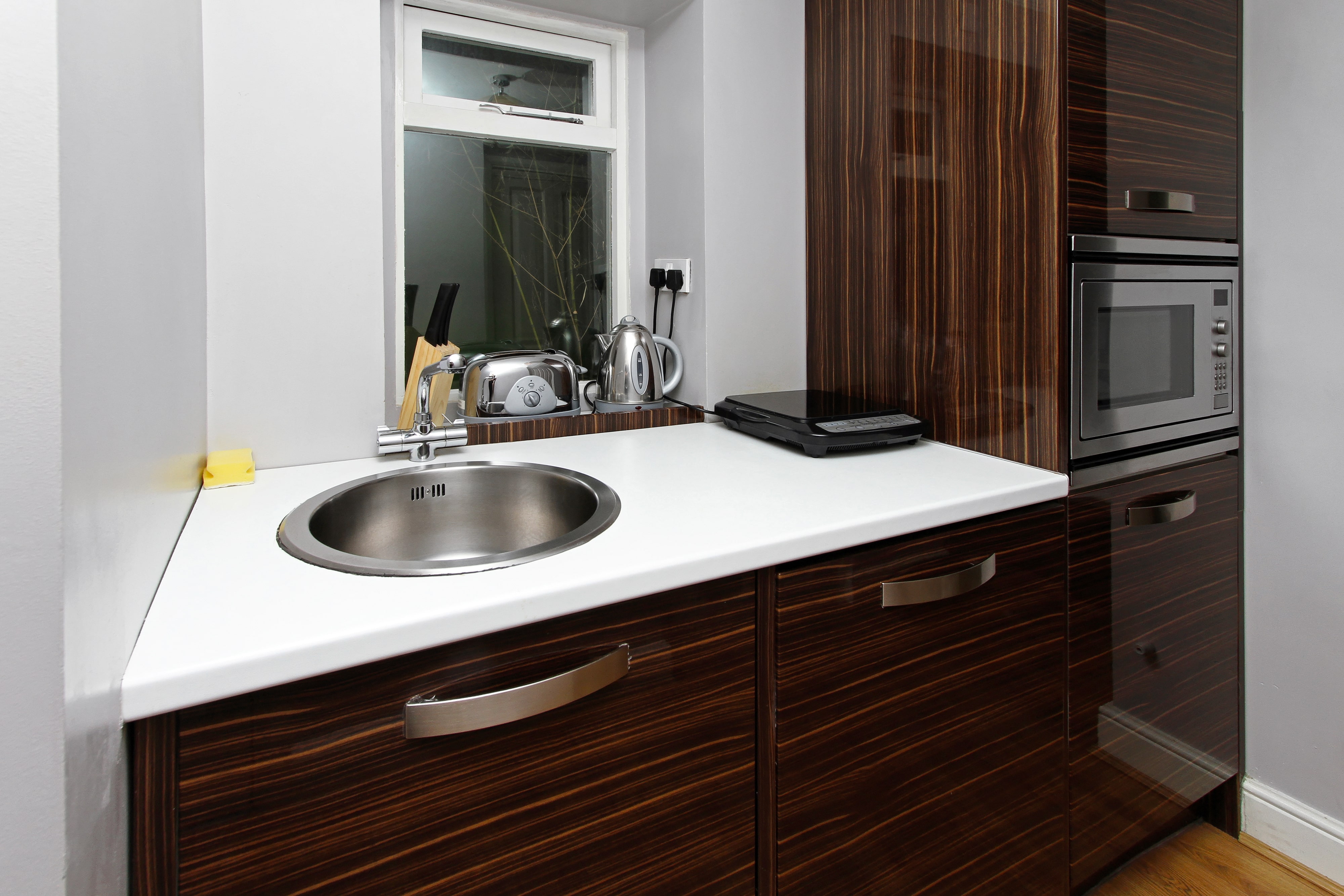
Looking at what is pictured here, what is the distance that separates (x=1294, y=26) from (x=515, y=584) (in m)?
1.86

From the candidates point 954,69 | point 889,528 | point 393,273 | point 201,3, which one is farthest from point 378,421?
point 954,69

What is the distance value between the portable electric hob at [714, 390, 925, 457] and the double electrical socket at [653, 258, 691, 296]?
1.01ft

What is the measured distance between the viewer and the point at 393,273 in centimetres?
158

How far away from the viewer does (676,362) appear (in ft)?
5.91

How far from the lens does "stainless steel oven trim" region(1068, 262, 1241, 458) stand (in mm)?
1221

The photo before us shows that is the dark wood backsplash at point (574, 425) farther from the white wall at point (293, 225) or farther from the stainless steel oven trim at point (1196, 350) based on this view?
the stainless steel oven trim at point (1196, 350)

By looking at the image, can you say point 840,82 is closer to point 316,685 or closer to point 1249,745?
point 316,685

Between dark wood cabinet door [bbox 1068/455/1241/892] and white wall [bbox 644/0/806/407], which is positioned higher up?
white wall [bbox 644/0/806/407]

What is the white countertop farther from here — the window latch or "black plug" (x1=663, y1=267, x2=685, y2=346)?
the window latch

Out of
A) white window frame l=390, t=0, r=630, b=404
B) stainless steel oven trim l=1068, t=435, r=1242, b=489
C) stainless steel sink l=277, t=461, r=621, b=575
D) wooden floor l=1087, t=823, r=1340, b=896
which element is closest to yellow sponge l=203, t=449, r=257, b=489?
stainless steel sink l=277, t=461, r=621, b=575

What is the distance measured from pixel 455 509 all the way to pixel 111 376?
731mm

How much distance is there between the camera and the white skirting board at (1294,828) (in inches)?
58.6

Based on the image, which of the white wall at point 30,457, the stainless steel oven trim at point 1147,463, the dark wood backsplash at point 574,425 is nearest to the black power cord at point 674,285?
the dark wood backsplash at point 574,425

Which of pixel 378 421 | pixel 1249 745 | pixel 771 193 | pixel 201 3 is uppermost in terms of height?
pixel 201 3
